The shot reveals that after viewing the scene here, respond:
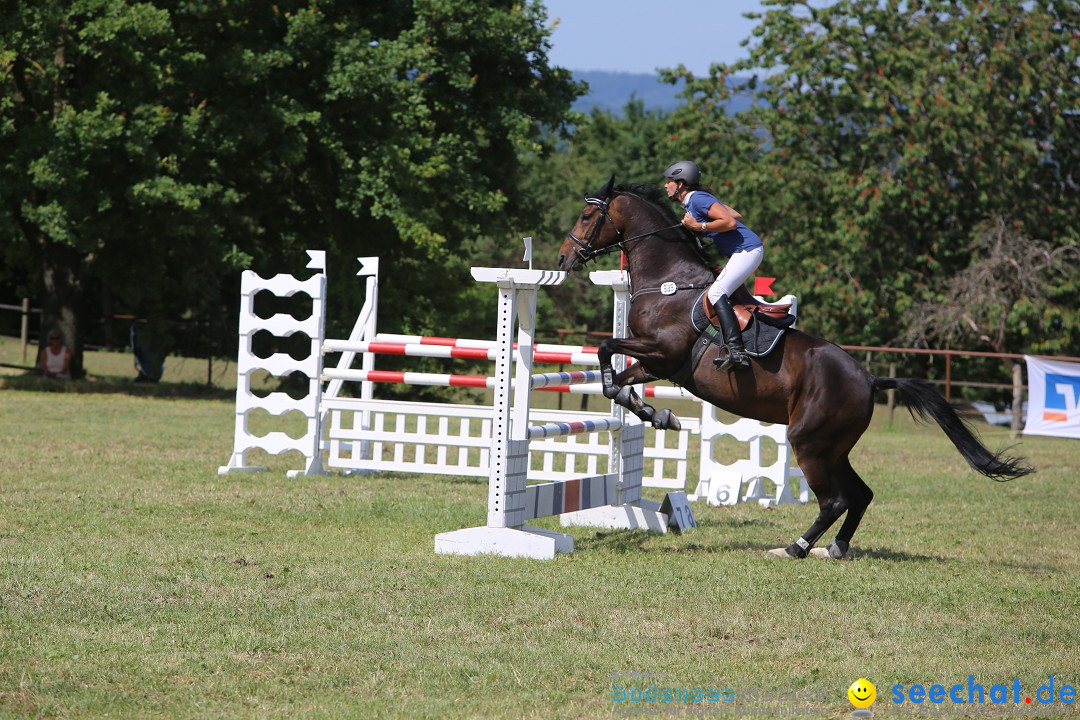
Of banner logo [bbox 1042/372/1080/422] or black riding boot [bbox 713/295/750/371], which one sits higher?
black riding boot [bbox 713/295/750/371]

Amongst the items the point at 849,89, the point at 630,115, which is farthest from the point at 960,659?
the point at 630,115

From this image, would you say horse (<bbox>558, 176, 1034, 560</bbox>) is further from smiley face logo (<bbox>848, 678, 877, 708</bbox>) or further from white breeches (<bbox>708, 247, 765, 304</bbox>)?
smiley face logo (<bbox>848, 678, 877, 708</bbox>)

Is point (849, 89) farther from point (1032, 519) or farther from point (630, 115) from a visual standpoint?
point (630, 115)

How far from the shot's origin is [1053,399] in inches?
732

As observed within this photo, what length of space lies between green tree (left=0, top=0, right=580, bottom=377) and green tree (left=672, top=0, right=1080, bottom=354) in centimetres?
728

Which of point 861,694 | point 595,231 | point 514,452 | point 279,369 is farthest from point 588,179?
point 861,694

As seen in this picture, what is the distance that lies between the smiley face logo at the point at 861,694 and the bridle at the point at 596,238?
4033 millimetres

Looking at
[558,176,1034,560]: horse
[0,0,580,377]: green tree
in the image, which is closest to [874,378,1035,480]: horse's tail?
[558,176,1034,560]: horse

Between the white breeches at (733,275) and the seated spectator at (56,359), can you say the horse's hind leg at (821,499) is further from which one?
the seated spectator at (56,359)

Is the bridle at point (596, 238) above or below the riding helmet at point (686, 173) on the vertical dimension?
below

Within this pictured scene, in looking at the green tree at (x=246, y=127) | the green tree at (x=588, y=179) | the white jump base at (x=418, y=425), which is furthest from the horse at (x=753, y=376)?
the green tree at (x=588, y=179)

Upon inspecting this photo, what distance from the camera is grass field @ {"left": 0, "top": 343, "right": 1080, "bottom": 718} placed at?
4469 millimetres

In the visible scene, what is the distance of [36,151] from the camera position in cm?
2012

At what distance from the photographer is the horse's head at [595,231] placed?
7820mm
